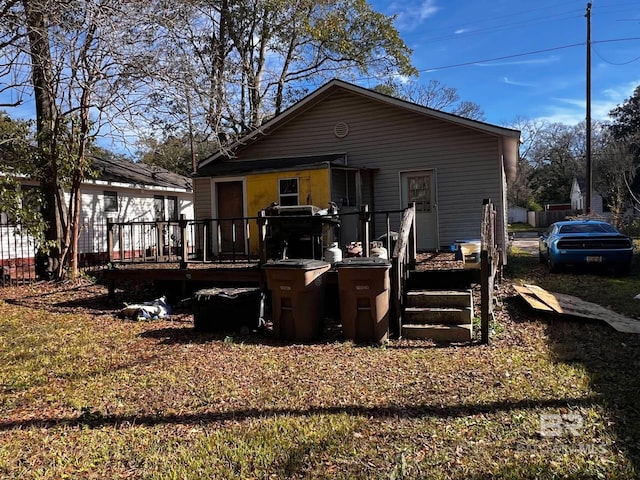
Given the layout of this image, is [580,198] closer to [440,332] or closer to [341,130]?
[341,130]

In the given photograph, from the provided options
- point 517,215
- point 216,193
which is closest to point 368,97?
point 216,193

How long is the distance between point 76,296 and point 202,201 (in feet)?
15.0

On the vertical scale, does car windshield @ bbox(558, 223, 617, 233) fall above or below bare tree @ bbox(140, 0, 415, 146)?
below

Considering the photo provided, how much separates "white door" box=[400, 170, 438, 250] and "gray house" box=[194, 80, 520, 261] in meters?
0.03

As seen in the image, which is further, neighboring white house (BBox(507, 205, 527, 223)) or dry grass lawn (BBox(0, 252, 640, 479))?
neighboring white house (BBox(507, 205, 527, 223))

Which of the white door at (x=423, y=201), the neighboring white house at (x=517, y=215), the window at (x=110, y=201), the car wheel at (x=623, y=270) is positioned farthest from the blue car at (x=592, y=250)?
the neighboring white house at (x=517, y=215)

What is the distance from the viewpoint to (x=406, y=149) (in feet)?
39.6

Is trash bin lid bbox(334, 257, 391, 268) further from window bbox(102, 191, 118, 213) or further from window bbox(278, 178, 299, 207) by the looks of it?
window bbox(102, 191, 118, 213)

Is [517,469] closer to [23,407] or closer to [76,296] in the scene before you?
[23,407]

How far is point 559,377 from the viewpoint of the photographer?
4.57 meters

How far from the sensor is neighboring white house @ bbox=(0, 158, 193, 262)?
1350cm

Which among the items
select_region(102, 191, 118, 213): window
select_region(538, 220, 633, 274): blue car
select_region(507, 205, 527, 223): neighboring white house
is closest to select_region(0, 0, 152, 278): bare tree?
select_region(102, 191, 118, 213): window

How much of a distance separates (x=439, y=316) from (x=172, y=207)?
16.1 meters

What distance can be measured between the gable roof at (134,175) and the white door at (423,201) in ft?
31.4
